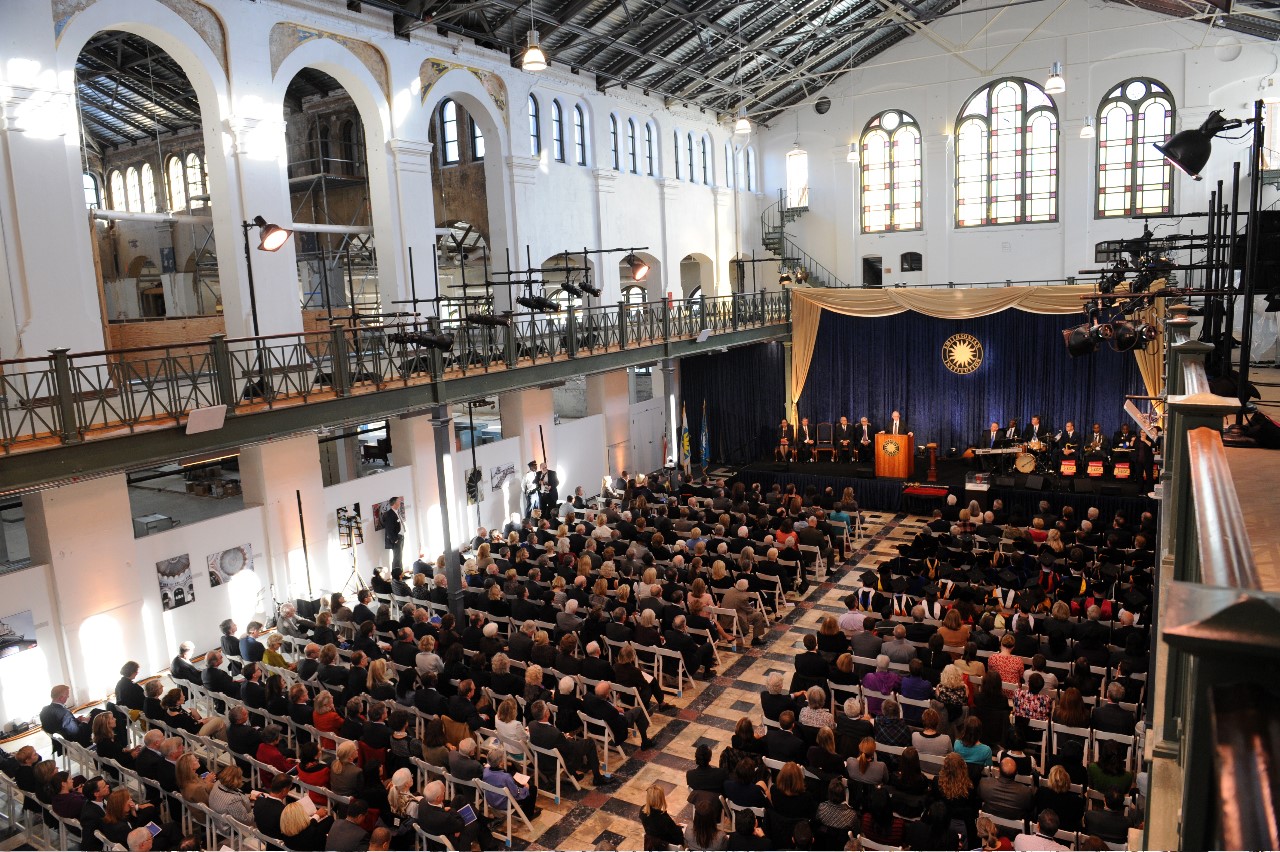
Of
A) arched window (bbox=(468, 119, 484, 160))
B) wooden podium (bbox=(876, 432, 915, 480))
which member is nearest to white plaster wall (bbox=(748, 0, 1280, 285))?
wooden podium (bbox=(876, 432, 915, 480))

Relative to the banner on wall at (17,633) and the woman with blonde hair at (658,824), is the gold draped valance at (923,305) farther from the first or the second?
the banner on wall at (17,633)

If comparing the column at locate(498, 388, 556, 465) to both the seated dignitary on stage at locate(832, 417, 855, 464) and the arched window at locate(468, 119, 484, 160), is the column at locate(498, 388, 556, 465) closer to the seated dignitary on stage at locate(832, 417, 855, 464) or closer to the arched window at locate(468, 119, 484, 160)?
the arched window at locate(468, 119, 484, 160)

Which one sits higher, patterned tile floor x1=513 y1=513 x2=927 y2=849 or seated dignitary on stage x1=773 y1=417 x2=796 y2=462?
seated dignitary on stage x1=773 y1=417 x2=796 y2=462

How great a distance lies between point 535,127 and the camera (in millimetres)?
20797

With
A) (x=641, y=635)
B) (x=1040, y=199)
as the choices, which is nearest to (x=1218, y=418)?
(x=641, y=635)

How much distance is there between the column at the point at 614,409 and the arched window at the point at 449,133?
6425 mm

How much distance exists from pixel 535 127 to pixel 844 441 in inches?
428

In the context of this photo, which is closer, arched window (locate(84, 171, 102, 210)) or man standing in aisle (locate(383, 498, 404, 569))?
man standing in aisle (locate(383, 498, 404, 569))

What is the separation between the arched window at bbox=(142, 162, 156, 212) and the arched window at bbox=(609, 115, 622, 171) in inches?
539

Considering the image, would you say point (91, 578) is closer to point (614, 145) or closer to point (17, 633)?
point (17, 633)

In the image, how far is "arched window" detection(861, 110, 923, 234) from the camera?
94.9ft

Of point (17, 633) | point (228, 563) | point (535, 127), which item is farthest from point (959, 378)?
point (17, 633)

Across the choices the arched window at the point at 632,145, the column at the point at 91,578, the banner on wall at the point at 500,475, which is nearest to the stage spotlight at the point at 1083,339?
the banner on wall at the point at 500,475

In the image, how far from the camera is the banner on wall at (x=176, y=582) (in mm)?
12969
